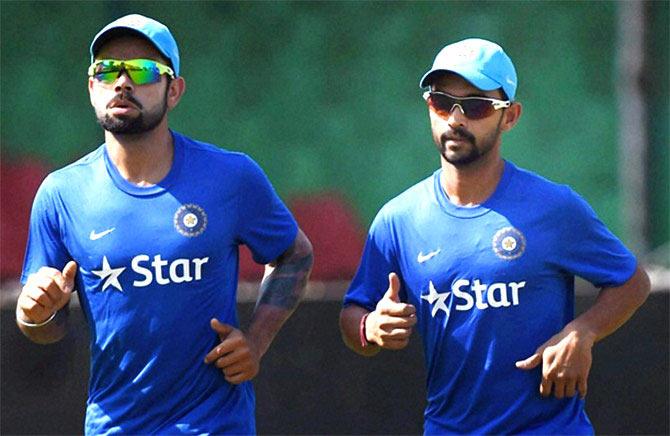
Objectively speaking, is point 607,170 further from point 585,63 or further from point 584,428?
point 584,428

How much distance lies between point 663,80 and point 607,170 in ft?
2.21

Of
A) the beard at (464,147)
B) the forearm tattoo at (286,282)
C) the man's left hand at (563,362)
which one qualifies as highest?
the beard at (464,147)

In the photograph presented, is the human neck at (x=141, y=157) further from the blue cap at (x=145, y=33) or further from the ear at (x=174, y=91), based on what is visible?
the blue cap at (x=145, y=33)

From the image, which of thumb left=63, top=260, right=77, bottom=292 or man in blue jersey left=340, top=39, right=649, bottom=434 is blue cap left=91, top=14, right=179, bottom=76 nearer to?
thumb left=63, top=260, right=77, bottom=292

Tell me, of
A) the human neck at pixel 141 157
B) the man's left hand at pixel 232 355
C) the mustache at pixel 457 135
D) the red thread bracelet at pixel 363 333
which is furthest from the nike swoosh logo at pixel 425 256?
the human neck at pixel 141 157

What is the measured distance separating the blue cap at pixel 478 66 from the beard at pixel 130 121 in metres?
0.98

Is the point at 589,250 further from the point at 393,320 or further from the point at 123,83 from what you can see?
the point at 123,83

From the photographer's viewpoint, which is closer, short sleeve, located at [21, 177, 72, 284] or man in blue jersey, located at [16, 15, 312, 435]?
man in blue jersey, located at [16, 15, 312, 435]

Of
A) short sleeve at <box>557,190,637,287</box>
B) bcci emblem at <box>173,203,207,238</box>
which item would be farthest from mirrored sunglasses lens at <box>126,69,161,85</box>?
short sleeve at <box>557,190,637,287</box>

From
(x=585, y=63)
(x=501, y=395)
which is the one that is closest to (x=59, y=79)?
(x=585, y=63)

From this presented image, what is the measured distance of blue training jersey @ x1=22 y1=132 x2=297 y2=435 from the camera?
5.77 metres

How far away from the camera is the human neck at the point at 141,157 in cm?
589

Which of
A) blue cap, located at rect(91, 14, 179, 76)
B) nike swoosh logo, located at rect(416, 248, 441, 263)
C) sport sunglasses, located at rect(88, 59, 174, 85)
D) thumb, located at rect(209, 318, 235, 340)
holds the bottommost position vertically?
thumb, located at rect(209, 318, 235, 340)

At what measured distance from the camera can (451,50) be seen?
5863 millimetres
